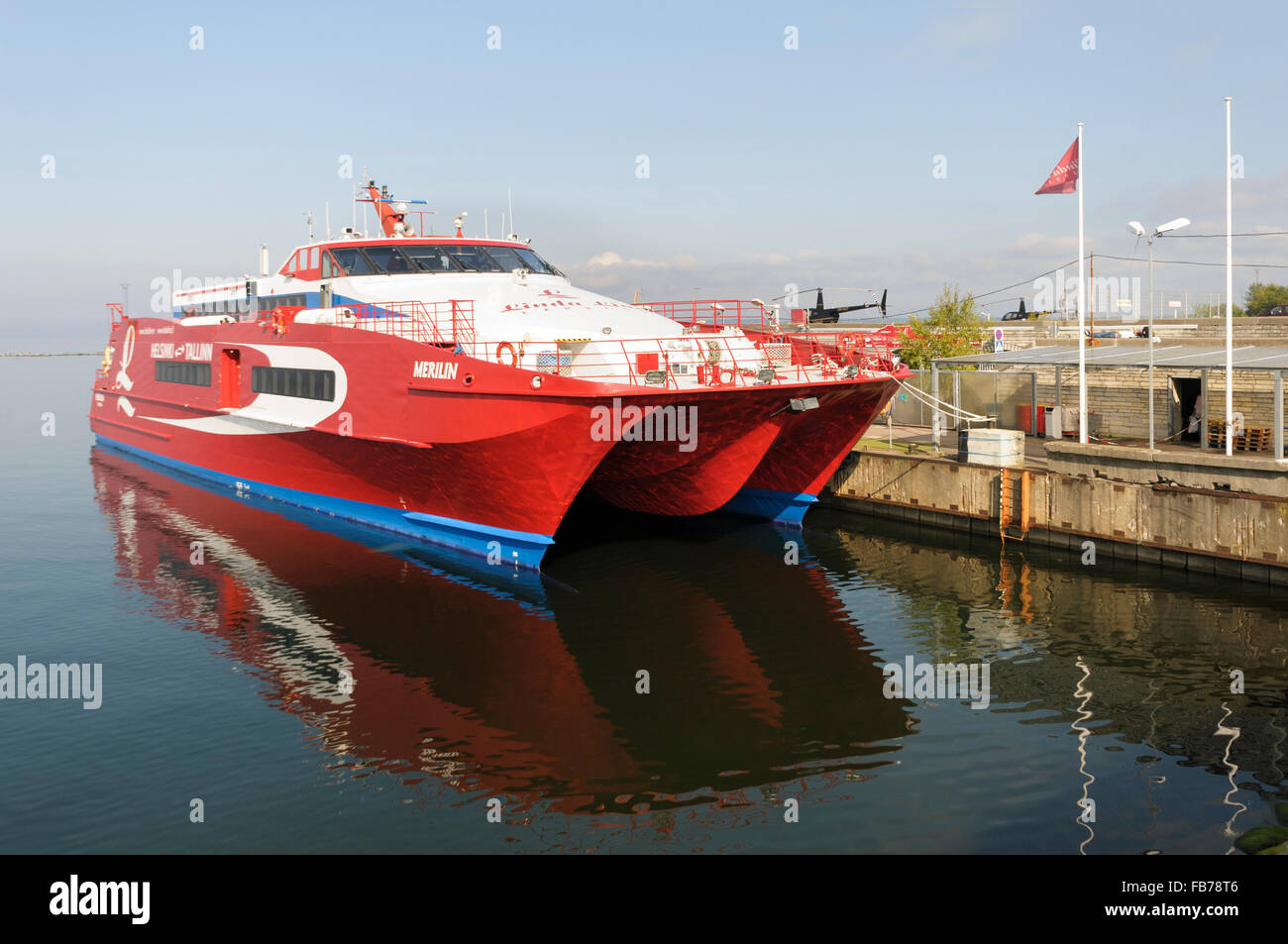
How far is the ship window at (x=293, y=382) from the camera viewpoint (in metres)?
22.8

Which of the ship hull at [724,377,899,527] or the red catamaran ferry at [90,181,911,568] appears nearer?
the red catamaran ferry at [90,181,911,568]

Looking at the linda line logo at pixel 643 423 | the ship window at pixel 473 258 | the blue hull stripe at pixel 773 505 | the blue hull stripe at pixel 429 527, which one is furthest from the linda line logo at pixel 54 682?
the blue hull stripe at pixel 773 505

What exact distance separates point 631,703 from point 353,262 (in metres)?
15.5

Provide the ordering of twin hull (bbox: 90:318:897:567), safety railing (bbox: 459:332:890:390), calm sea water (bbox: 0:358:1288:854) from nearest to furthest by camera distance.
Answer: calm sea water (bbox: 0:358:1288:854), twin hull (bbox: 90:318:897:567), safety railing (bbox: 459:332:890:390)

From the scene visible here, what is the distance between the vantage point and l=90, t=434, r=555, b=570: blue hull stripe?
20014 millimetres

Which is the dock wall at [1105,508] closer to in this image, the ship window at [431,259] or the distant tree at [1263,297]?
the ship window at [431,259]

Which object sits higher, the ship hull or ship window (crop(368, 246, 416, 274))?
ship window (crop(368, 246, 416, 274))

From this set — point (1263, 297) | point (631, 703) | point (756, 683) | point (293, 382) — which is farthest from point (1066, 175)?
point (1263, 297)

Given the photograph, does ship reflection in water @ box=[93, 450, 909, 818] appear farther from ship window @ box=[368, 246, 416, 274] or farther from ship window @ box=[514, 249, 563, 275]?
ship window @ box=[514, 249, 563, 275]

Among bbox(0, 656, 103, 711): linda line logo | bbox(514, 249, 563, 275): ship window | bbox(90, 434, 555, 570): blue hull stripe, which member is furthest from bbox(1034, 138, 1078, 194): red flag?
bbox(0, 656, 103, 711): linda line logo

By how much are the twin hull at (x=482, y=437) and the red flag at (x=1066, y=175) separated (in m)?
5.73

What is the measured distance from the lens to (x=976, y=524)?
2366 cm

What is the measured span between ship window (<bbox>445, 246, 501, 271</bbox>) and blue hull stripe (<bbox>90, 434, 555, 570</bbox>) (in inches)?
247

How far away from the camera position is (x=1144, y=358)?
2403cm
